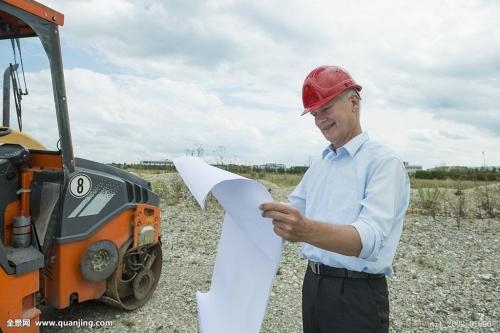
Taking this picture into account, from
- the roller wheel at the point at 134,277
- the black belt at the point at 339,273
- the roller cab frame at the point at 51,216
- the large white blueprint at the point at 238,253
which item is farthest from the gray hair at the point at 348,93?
the roller wheel at the point at 134,277

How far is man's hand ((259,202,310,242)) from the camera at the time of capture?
1.56m

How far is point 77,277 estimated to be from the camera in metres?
3.83

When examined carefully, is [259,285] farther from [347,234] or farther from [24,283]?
[24,283]

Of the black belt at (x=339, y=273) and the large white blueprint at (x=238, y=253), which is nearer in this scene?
the large white blueprint at (x=238, y=253)

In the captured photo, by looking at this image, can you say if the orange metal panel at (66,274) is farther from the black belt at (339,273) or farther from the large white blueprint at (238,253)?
the black belt at (339,273)

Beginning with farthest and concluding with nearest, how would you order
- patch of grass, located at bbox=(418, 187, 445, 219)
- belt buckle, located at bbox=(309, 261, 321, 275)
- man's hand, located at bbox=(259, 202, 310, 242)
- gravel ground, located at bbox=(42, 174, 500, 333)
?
patch of grass, located at bbox=(418, 187, 445, 219)
gravel ground, located at bbox=(42, 174, 500, 333)
belt buckle, located at bbox=(309, 261, 321, 275)
man's hand, located at bbox=(259, 202, 310, 242)

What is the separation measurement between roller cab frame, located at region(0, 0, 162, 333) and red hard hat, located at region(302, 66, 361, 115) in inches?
92.6

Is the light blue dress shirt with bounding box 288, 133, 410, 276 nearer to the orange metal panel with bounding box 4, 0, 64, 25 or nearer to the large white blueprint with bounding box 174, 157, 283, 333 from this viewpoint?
the large white blueprint with bounding box 174, 157, 283, 333

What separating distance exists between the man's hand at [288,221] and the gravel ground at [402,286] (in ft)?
10.5

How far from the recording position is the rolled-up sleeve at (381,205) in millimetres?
1643

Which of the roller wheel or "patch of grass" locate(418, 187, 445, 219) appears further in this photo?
"patch of grass" locate(418, 187, 445, 219)

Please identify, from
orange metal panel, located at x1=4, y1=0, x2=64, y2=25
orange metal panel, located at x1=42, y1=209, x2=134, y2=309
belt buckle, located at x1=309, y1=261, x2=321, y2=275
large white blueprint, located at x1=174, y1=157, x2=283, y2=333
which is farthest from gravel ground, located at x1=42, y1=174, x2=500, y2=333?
orange metal panel, located at x1=4, y1=0, x2=64, y2=25

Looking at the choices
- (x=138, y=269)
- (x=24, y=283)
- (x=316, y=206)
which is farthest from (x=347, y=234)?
(x=138, y=269)

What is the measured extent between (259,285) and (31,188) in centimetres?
253
